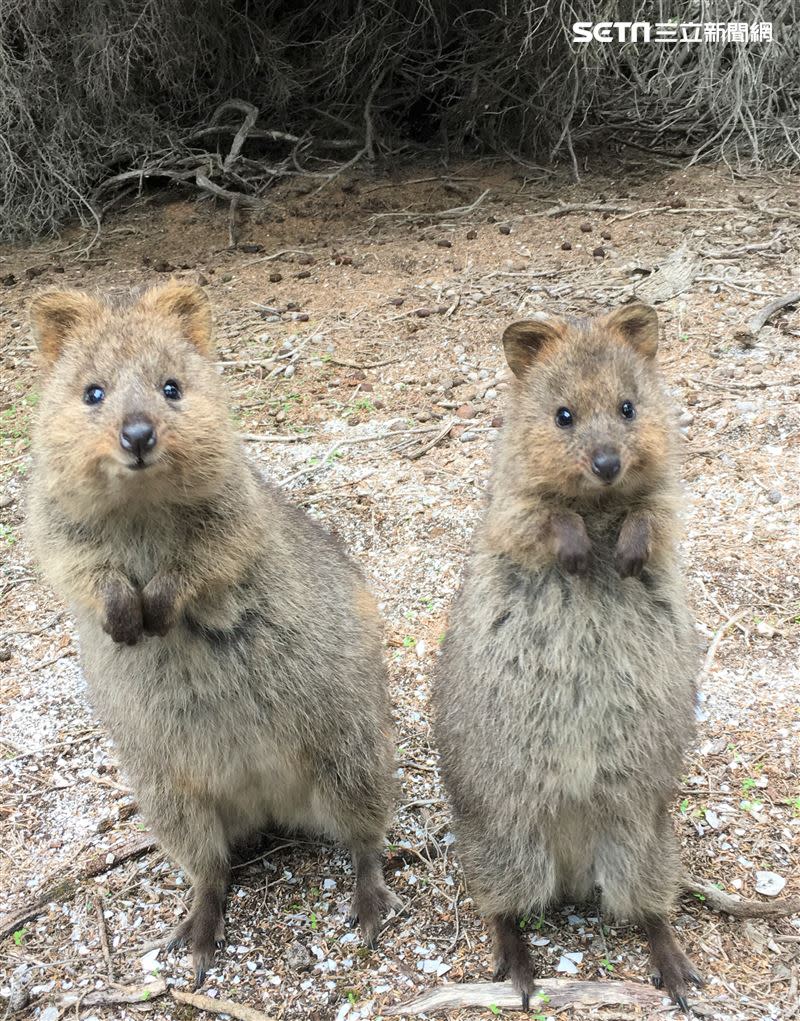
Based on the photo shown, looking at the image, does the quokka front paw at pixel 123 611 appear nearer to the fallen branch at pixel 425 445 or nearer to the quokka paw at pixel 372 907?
the quokka paw at pixel 372 907

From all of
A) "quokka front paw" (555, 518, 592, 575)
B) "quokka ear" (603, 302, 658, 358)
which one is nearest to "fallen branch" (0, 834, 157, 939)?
"quokka front paw" (555, 518, 592, 575)

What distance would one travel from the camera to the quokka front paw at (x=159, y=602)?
278 cm

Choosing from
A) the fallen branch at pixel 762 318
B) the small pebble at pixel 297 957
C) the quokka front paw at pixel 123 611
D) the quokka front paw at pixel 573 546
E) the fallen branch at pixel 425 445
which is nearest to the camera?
the quokka front paw at pixel 573 546

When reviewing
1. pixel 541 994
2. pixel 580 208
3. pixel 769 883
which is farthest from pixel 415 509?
pixel 580 208

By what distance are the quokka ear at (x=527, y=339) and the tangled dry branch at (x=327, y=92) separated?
5.94 m

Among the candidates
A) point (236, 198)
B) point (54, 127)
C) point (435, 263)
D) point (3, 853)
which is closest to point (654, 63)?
point (435, 263)

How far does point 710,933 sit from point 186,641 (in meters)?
1.96

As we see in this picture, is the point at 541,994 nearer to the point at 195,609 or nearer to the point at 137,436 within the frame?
the point at 195,609

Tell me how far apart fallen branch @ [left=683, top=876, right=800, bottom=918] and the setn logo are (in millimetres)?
6953

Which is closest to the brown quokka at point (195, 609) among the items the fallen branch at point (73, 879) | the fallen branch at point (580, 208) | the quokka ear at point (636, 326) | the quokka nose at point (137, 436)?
the quokka nose at point (137, 436)

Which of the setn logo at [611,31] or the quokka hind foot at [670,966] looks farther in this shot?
the setn logo at [611,31]

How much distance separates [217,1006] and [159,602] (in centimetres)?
133

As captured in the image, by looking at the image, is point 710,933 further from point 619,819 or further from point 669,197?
point 669,197

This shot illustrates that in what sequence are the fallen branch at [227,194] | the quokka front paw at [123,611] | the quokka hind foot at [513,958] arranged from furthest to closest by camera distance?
the fallen branch at [227,194] < the quokka hind foot at [513,958] < the quokka front paw at [123,611]
